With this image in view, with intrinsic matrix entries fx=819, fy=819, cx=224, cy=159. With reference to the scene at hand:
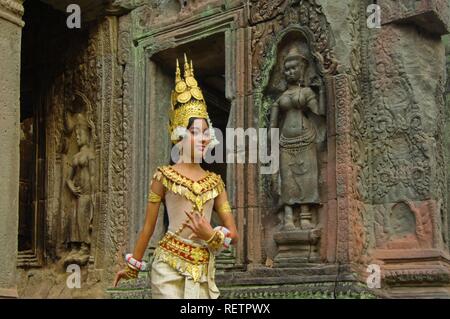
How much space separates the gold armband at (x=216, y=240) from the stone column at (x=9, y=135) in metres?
2.81

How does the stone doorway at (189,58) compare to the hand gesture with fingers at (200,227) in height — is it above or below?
above

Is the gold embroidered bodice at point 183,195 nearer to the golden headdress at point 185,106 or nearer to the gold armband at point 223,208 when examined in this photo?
the gold armband at point 223,208

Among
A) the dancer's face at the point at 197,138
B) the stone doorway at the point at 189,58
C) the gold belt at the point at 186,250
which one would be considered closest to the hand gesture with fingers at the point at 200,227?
the gold belt at the point at 186,250

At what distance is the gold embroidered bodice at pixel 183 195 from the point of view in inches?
214

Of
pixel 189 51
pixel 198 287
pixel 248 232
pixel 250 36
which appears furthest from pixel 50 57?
pixel 198 287

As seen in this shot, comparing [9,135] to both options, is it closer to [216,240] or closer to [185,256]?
[185,256]

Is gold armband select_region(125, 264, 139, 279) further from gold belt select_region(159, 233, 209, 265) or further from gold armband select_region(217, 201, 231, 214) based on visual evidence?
gold armband select_region(217, 201, 231, 214)

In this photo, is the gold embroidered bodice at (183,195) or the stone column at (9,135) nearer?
the gold embroidered bodice at (183,195)

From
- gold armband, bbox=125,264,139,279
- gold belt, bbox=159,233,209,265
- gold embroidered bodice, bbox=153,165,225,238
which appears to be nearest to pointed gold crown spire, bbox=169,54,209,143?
gold embroidered bodice, bbox=153,165,225,238

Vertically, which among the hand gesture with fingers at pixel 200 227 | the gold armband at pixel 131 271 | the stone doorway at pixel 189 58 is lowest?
the gold armband at pixel 131 271

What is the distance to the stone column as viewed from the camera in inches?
294

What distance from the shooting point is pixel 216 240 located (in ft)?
17.3

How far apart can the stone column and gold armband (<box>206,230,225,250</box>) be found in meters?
2.81

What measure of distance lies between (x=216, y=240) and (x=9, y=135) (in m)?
3.23
